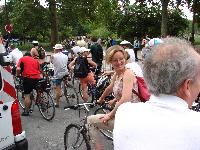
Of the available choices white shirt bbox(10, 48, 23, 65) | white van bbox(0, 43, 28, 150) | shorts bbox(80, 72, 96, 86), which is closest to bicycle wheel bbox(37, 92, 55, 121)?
shorts bbox(80, 72, 96, 86)

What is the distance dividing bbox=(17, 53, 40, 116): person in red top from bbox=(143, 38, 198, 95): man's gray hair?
7.44m

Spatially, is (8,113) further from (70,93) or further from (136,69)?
(70,93)

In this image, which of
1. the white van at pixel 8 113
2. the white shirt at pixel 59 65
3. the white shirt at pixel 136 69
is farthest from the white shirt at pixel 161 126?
the white shirt at pixel 59 65

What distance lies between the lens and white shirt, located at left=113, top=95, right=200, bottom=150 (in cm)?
182

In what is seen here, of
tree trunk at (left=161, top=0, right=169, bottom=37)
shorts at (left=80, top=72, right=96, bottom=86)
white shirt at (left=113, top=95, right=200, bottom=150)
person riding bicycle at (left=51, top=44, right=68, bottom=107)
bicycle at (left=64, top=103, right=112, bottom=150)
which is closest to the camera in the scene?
white shirt at (left=113, top=95, right=200, bottom=150)

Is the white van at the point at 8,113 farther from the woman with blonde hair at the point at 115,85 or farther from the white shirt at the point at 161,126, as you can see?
the white shirt at the point at 161,126

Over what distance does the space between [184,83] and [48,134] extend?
21.0 ft

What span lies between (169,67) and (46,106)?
7802 millimetres

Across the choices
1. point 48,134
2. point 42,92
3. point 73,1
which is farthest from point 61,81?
point 73,1

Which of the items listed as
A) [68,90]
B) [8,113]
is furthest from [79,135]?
[68,90]

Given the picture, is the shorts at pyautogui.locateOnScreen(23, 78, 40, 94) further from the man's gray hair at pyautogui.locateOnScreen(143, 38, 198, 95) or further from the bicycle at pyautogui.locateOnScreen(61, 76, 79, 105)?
the man's gray hair at pyautogui.locateOnScreen(143, 38, 198, 95)

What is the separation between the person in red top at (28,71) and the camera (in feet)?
30.3

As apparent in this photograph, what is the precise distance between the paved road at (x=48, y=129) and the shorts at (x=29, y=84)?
25.2 inches

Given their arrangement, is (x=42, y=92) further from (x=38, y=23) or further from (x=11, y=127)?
(x=38, y=23)
